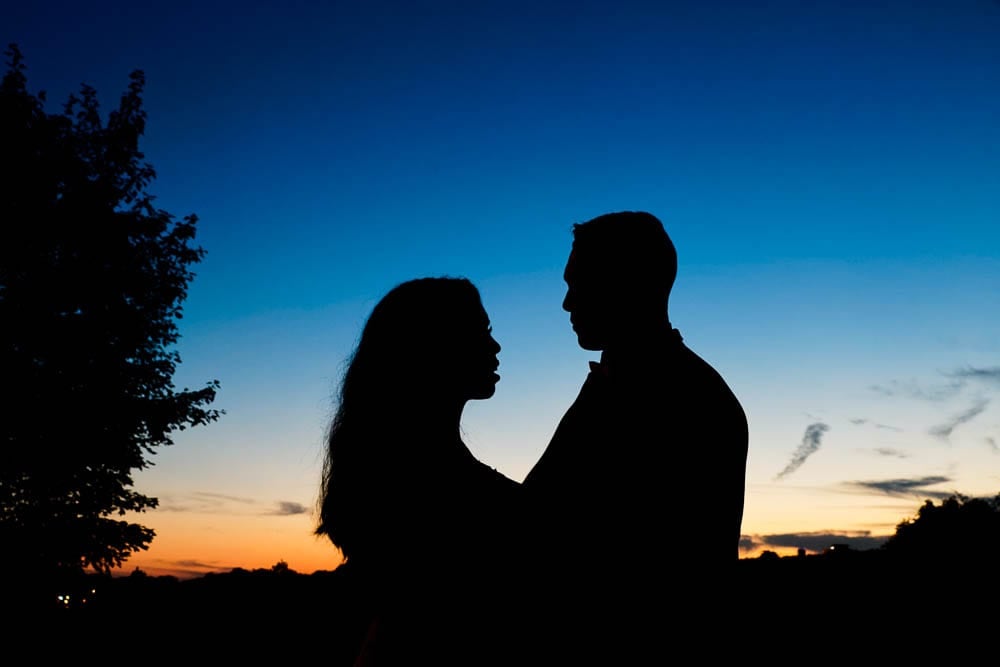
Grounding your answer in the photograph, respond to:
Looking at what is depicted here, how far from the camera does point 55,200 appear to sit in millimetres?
11609

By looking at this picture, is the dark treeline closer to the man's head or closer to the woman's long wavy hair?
the woman's long wavy hair

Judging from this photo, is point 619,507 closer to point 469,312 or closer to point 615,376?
point 615,376

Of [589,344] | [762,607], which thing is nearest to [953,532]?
[762,607]

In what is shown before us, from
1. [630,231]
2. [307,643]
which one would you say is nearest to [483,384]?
[630,231]

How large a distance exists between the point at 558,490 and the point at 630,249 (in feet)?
3.52

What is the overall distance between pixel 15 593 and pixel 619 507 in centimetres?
1231

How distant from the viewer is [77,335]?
11211 mm

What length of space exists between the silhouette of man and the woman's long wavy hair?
0.63 m

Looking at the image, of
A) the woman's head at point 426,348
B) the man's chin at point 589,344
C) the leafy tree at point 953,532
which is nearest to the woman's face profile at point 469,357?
the woman's head at point 426,348

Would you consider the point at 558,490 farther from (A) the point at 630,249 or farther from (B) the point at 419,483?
(A) the point at 630,249

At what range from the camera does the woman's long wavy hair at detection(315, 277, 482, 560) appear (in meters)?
2.61

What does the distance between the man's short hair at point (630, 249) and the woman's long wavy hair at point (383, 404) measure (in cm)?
73

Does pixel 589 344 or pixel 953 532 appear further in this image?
pixel 953 532

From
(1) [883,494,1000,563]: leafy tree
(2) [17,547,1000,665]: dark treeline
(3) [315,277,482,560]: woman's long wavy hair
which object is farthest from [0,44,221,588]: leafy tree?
(1) [883,494,1000,563]: leafy tree
